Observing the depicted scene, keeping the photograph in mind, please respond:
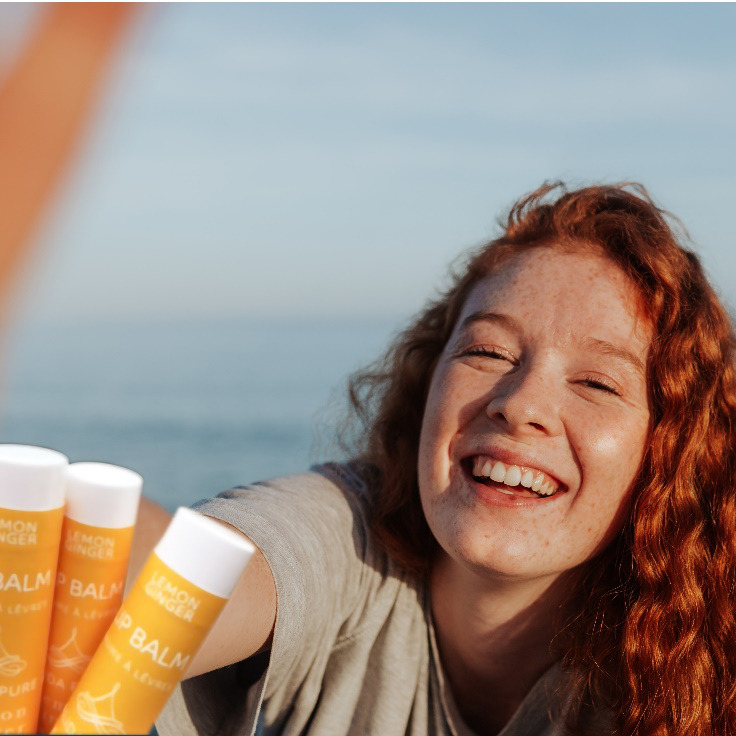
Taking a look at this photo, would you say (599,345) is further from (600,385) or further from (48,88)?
(48,88)

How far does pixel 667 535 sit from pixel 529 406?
20.4 inches

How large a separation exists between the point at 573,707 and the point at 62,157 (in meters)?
3.42

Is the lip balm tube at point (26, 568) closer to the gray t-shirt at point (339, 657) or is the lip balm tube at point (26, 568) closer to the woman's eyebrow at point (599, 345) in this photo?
the gray t-shirt at point (339, 657)

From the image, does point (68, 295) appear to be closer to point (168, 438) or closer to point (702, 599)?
point (168, 438)

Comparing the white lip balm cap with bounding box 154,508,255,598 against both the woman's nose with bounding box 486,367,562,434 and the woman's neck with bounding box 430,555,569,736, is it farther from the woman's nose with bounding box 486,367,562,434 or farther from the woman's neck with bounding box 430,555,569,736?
the woman's neck with bounding box 430,555,569,736

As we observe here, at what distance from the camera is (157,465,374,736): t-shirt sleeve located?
5.54 ft

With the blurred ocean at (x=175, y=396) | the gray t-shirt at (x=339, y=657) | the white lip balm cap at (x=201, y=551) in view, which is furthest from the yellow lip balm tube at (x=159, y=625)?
the blurred ocean at (x=175, y=396)

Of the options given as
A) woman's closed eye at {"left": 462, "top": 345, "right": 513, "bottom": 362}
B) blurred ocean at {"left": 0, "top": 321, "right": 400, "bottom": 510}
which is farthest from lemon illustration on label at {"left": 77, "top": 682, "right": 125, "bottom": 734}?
blurred ocean at {"left": 0, "top": 321, "right": 400, "bottom": 510}

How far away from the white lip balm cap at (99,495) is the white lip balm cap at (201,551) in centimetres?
7

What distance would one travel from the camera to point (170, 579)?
82cm

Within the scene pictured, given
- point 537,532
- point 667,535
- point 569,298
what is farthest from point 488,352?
point 667,535

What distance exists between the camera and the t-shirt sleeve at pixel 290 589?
1689mm

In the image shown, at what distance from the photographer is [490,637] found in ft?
7.19

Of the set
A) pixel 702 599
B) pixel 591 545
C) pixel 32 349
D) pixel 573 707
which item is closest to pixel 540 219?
pixel 591 545
